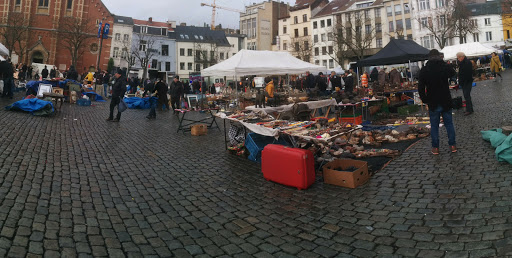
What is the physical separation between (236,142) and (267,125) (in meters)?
2.02

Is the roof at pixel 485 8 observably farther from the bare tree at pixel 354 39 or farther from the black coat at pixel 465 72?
the black coat at pixel 465 72

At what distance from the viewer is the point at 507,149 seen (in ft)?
16.5

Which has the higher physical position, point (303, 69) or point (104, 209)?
point (303, 69)

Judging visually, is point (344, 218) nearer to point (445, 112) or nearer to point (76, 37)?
point (445, 112)

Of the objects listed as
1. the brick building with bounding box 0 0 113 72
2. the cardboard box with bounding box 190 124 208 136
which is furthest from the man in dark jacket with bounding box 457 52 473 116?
the brick building with bounding box 0 0 113 72

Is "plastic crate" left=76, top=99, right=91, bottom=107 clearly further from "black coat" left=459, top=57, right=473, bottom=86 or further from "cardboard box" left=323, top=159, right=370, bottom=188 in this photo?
"black coat" left=459, top=57, right=473, bottom=86

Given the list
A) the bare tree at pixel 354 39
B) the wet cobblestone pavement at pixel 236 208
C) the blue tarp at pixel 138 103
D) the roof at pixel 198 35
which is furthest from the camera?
the roof at pixel 198 35

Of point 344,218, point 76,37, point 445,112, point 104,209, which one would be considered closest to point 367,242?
point 344,218

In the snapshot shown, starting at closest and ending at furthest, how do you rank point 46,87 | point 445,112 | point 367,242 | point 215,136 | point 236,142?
point 367,242 < point 445,112 < point 236,142 < point 215,136 < point 46,87

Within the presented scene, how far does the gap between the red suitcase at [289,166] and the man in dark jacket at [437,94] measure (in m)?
2.77

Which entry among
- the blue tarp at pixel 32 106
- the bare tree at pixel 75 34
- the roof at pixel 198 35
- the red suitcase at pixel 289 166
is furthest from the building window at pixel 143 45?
the red suitcase at pixel 289 166

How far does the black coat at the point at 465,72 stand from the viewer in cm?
990

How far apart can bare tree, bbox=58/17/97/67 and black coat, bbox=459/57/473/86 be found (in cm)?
4128

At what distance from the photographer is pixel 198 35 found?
72562mm
